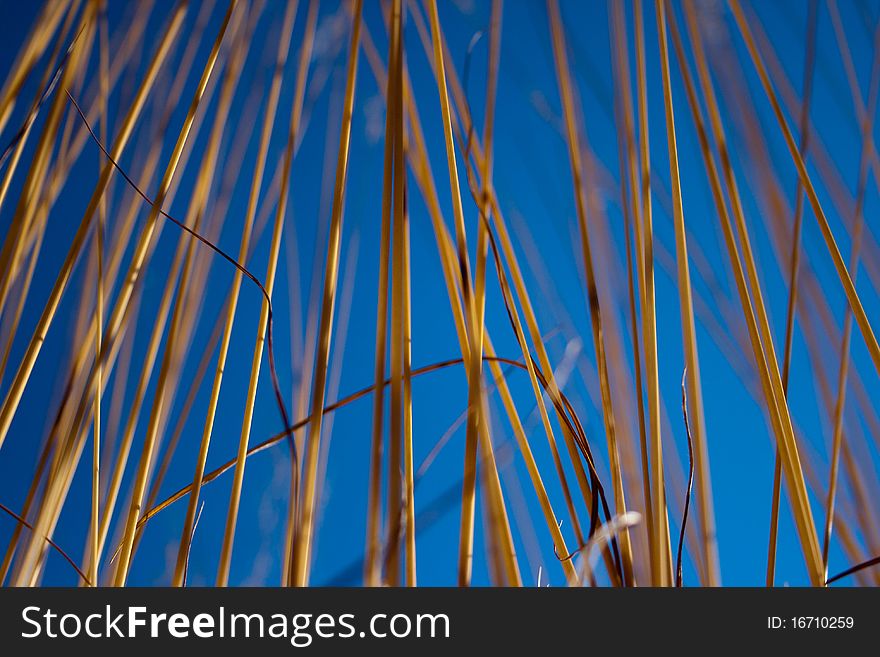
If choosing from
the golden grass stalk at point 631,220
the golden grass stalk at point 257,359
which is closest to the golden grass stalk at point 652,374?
the golden grass stalk at point 631,220

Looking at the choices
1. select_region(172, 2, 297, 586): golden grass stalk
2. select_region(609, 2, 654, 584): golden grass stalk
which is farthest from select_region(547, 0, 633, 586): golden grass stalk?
select_region(172, 2, 297, 586): golden grass stalk

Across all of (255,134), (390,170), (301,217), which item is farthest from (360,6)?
(301,217)

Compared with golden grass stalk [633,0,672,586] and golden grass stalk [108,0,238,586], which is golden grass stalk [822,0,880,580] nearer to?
golden grass stalk [633,0,672,586]

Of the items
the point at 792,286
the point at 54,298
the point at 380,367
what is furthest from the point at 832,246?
the point at 54,298

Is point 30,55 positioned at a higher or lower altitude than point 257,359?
higher

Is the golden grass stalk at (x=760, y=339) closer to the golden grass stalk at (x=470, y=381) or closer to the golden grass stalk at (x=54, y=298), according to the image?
the golden grass stalk at (x=470, y=381)

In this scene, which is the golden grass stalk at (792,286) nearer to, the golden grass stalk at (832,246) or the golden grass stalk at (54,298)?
the golden grass stalk at (832,246)

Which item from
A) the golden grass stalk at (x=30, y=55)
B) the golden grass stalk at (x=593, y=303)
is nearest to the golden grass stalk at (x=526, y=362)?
the golden grass stalk at (x=593, y=303)

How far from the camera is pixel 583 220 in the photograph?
216 mm

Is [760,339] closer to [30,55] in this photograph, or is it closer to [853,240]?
[853,240]

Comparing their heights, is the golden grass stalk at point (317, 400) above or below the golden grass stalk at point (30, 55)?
below

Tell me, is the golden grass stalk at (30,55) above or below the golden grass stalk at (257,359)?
above

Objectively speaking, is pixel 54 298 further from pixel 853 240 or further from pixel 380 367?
pixel 853 240

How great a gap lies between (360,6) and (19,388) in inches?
6.8
